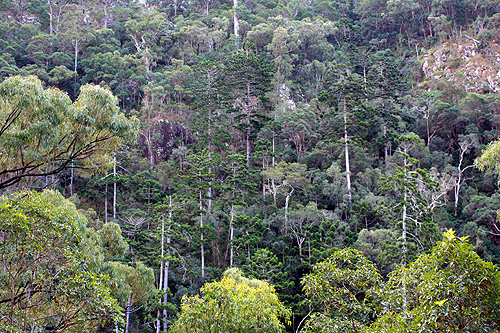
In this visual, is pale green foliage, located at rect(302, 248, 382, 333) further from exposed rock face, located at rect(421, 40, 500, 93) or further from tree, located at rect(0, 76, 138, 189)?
exposed rock face, located at rect(421, 40, 500, 93)

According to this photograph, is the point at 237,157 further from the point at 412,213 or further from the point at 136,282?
the point at 136,282

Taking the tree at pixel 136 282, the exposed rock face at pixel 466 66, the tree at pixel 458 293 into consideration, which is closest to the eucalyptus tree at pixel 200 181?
the tree at pixel 136 282

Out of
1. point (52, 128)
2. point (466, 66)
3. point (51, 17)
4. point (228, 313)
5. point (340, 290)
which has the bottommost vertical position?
point (228, 313)

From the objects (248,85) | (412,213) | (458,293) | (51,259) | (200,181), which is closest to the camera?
(458,293)

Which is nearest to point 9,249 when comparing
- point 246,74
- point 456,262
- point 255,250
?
point 456,262

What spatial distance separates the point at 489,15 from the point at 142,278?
40211 mm

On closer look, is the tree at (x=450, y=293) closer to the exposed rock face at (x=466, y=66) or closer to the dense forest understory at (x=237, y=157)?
the dense forest understory at (x=237, y=157)

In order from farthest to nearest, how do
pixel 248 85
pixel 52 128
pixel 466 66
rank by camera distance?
1. pixel 466 66
2. pixel 248 85
3. pixel 52 128

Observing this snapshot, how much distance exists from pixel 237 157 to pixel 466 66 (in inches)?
946

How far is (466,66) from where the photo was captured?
32.8 metres

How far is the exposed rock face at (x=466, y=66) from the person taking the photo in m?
30.8

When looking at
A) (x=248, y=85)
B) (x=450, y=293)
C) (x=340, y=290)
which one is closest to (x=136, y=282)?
(x=340, y=290)

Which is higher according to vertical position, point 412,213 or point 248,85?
point 248,85

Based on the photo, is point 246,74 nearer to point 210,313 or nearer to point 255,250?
point 255,250
